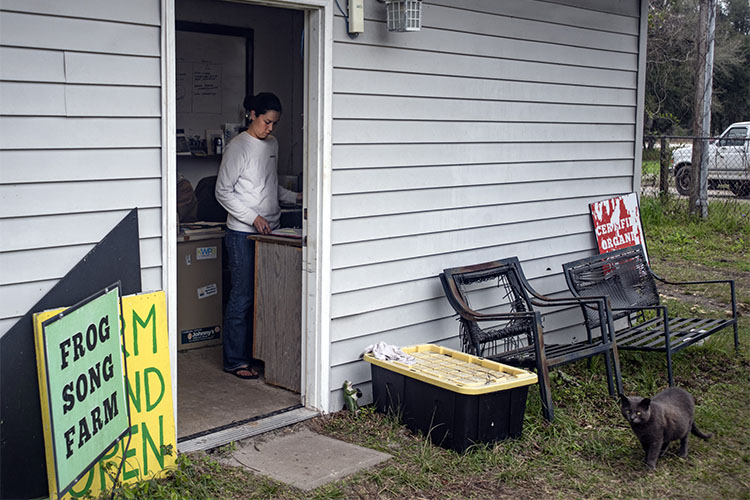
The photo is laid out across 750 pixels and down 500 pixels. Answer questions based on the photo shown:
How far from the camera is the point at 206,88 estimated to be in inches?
255

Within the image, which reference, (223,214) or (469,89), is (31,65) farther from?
(223,214)

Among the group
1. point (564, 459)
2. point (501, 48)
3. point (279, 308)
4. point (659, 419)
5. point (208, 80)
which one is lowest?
point (564, 459)

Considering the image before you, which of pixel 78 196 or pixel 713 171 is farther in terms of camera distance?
pixel 713 171

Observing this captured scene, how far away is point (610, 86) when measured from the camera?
658 centimetres

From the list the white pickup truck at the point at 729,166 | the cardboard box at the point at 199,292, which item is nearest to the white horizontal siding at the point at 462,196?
the cardboard box at the point at 199,292

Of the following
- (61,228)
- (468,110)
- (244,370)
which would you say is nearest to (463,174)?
(468,110)

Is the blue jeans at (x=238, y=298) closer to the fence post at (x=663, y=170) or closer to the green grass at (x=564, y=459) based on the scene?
the green grass at (x=564, y=459)

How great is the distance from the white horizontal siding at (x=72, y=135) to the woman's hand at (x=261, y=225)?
142 cm

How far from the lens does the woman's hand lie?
5.17 metres

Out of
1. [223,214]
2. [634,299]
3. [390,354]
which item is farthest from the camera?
[223,214]

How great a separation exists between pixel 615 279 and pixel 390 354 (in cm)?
216

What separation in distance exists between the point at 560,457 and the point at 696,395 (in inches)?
62.8

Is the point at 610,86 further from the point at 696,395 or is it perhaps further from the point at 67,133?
the point at 67,133

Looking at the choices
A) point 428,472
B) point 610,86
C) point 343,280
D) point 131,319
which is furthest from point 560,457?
point 610,86
